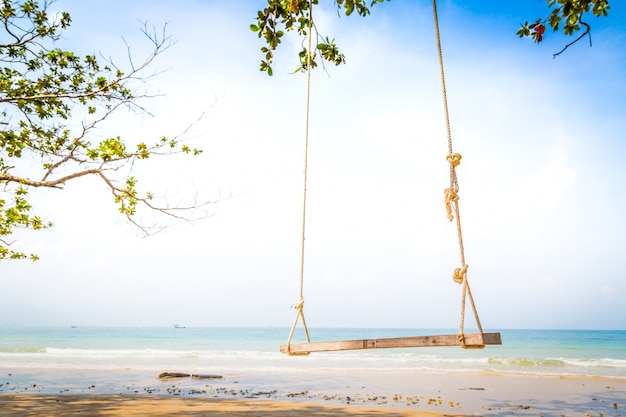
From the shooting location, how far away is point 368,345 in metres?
2.81

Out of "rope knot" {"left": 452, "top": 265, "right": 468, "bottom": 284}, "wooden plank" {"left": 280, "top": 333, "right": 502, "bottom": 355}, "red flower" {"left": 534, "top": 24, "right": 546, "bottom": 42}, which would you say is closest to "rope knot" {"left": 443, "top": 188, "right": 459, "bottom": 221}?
"rope knot" {"left": 452, "top": 265, "right": 468, "bottom": 284}

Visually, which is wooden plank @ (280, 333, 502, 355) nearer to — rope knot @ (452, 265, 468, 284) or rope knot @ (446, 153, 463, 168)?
rope knot @ (452, 265, 468, 284)

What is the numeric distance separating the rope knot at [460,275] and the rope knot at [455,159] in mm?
737

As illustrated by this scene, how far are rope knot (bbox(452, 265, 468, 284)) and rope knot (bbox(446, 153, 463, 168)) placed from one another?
0.74 meters

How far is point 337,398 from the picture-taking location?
26.7ft

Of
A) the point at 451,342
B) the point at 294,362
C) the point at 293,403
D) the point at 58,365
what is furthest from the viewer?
the point at 294,362

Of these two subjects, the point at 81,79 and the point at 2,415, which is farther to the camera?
the point at 81,79

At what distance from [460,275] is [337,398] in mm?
6492

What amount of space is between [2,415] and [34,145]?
3.95 metres

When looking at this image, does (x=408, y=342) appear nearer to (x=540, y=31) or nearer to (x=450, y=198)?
(x=450, y=198)

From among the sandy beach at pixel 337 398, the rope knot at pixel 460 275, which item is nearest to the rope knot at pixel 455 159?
the rope knot at pixel 460 275

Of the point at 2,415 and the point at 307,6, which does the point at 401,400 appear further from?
the point at 307,6

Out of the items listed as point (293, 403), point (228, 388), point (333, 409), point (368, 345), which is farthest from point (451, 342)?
point (228, 388)

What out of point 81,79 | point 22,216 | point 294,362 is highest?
point 81,79
